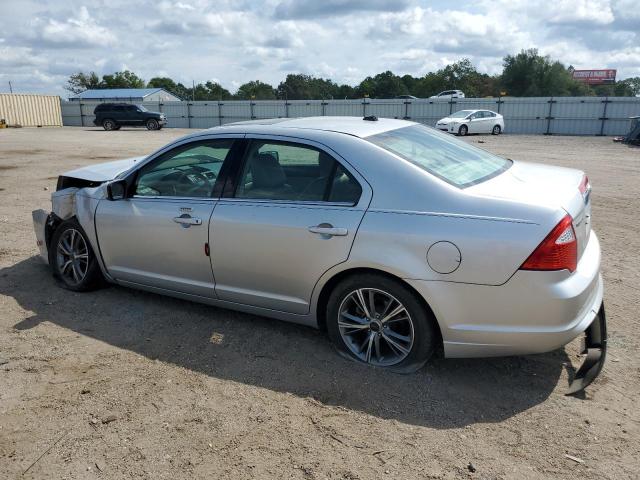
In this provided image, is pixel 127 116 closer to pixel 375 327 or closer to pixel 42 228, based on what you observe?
pixel 42 228

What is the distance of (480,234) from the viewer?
3.05m

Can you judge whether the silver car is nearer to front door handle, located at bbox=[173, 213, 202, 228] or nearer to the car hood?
front door handle, located at bbox=[173, 213, 202, 228]

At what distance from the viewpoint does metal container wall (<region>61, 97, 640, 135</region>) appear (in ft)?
97.1

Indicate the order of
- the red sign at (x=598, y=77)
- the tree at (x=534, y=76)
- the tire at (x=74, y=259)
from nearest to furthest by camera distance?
the tire at (x=74, y=259), the tree at (x=534, y=76), the red sign at (x=598, y=77)

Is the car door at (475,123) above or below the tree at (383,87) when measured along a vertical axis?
below

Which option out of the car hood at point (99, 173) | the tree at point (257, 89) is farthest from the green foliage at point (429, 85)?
the car hood at point (99, 173)

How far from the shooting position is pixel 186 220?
4.08 m

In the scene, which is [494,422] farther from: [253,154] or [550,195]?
[253,154]

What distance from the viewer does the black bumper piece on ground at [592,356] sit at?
3.28 meters

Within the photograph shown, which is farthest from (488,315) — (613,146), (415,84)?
(415,84)

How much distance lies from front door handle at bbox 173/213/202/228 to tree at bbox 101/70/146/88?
90880 millimetres

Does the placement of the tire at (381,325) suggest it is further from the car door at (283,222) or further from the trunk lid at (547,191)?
the trunk lid at (547,191)

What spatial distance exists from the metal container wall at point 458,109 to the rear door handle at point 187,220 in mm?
30321

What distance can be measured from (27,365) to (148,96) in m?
57.0
